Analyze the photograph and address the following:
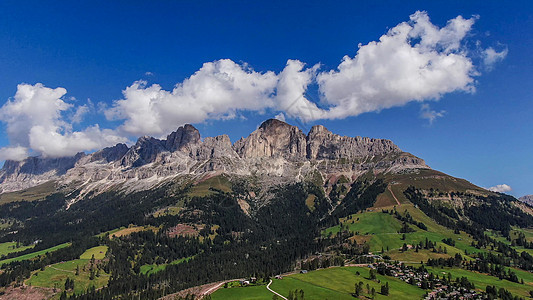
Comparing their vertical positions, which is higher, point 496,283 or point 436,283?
point 436,283

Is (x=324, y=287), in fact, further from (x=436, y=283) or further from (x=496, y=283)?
(x=496, y=283)

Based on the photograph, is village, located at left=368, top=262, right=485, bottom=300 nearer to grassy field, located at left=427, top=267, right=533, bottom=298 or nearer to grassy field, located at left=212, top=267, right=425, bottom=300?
grassy field, located at left=212, top=267, right=425, bottom=300

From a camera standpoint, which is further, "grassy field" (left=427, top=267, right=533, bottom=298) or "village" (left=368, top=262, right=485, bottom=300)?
"grassy field" (left=427, top=267, right=533, bottom=298)

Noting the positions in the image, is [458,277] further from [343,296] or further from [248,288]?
[248,288]

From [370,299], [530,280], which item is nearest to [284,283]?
[370,299]

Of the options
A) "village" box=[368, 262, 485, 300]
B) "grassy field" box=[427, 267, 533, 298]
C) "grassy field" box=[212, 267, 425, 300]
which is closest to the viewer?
"grassy field" box=[212, 267, 425, 300]

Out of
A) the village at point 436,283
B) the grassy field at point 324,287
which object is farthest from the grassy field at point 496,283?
the grassy field at point 324,287

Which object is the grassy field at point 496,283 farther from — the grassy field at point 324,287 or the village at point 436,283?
the grassy field at point 324,287

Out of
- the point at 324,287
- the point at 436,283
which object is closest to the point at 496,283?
the point at 436,283

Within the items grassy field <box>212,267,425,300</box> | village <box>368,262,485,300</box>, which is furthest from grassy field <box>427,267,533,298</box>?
grassy field <box>212,267,425,300</box>
